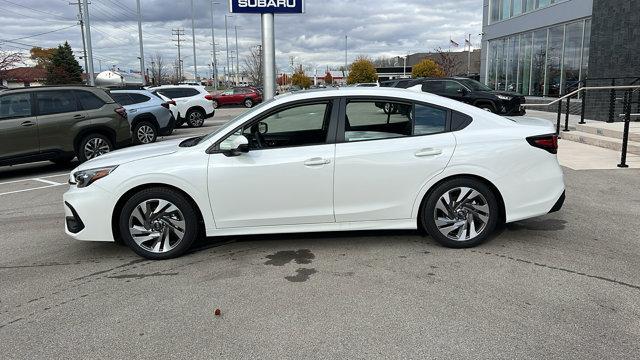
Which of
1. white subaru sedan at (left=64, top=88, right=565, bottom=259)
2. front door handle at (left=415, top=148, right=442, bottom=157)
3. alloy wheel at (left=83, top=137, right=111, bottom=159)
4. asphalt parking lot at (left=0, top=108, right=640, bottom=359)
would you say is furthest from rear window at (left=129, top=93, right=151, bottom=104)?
front door handle at (left=415, top=148, right=442, bottom=157)

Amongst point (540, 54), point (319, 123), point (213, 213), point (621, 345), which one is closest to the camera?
point (621, 345)

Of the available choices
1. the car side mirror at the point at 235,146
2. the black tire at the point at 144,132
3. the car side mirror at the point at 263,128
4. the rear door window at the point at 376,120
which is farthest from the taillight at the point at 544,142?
the black tire at the point at 144,132

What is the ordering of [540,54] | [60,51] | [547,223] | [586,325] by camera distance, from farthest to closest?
[60,51], [540,54], [547,223], [586,325]

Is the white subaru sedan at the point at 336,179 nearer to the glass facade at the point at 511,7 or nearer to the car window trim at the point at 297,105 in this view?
the car window trim at the point at 297,105

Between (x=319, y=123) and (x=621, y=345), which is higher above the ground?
(x=319, y=123)

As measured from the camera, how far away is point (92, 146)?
10508 millimetres

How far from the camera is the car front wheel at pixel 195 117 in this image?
2105 centimetres

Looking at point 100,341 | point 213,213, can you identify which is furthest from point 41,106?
point 100,341

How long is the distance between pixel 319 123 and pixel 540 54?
2505 cm

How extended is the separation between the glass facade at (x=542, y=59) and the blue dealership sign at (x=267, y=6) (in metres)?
13.0

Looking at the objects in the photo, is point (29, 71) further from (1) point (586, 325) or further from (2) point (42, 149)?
(1) point (586, 325)

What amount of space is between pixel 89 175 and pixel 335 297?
8.67 ft

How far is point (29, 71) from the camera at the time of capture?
75312mm

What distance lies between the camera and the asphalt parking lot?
3320 mm
